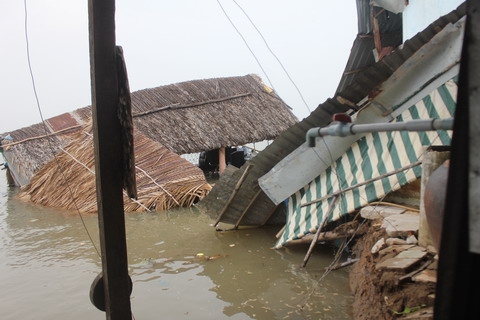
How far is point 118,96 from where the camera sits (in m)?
2.53

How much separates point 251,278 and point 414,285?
2.98 m

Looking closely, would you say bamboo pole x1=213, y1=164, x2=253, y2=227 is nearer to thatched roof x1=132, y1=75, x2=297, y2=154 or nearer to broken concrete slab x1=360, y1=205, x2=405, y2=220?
broken concrete slab x1=360, y1=205, x2=405, y2=220

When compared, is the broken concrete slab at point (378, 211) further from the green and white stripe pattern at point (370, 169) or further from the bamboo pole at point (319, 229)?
the bamboo pole at point (319, 229)

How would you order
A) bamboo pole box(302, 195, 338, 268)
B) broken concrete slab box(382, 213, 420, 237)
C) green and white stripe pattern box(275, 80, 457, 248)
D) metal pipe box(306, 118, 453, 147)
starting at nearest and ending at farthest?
metal pipe box(306, 118, 453, 147)
broken concrete slab box(382, 213, 420, 237)
green and white stripe pattern box(275, 80, 457, 248)
bamboo pole box(302, 195, 338, 268)

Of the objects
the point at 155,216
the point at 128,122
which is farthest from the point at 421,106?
the point at 155,216

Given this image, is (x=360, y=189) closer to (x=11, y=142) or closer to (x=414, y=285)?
(x=414, y=285)

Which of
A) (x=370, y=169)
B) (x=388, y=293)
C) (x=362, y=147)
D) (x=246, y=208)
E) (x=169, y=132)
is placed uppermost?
(x=169, y=132)

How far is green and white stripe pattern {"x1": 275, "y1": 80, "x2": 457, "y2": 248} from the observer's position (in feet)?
18.3

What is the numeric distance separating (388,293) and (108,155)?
2901 mm

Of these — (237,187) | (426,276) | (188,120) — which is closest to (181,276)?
(237,187)

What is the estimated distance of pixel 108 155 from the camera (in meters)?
2.53

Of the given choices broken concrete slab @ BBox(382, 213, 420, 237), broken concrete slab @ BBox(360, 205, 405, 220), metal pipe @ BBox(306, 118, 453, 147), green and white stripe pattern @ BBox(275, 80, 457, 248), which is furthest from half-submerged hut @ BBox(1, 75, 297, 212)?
metal pipe @ BBox(306, 118, 453, 147)

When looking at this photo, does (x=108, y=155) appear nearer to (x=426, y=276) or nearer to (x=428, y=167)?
(x=426, y=276)

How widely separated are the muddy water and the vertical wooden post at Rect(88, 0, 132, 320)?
264 centimetres
